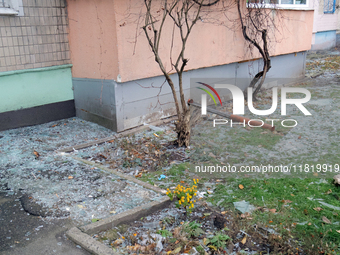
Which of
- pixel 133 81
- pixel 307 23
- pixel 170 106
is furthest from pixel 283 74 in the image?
pixel 133 81

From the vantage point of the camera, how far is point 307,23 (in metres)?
10.5

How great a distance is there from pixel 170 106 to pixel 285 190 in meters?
3.63

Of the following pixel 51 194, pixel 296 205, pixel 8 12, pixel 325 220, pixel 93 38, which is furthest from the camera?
pixel 93 38

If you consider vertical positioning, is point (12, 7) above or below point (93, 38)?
above

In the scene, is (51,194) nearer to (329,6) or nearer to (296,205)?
(296,205)

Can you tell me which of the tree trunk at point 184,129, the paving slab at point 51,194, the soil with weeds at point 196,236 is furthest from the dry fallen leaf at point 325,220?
the tree trunk at point 184,129

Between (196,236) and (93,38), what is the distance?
430 cm

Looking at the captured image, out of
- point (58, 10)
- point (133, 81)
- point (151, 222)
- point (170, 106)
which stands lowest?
point (151, 222)

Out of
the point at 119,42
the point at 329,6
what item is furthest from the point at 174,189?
the point at 329,6

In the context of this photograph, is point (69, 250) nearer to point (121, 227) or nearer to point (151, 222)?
point (121, 227)

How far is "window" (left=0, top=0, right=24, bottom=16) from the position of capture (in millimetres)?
5395

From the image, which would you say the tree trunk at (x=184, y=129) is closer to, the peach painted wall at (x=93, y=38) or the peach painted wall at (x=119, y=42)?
the peach painted wall at (x=119, y=42)

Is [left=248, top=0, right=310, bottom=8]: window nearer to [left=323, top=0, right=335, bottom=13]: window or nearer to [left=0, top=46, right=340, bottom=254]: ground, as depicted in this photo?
[left=0, top=46, right=340, bottom=254]: ground

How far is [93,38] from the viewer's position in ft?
19.2
